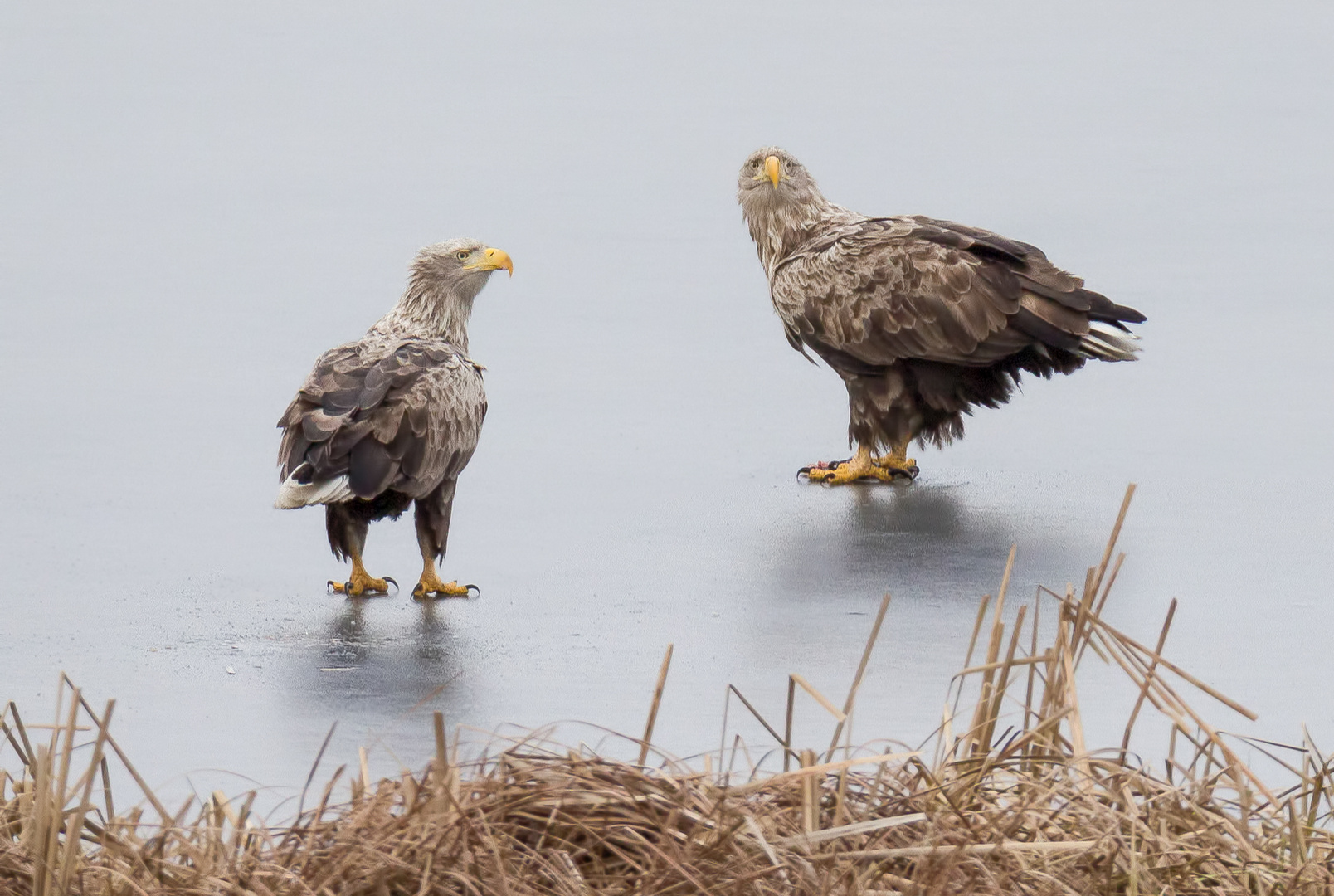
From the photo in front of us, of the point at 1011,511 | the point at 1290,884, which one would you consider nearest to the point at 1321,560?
the point at 1011,511

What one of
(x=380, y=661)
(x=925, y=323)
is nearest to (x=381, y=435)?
(x=380, y=661)

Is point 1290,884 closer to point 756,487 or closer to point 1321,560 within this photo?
point 1321,560

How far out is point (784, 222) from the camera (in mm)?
9445

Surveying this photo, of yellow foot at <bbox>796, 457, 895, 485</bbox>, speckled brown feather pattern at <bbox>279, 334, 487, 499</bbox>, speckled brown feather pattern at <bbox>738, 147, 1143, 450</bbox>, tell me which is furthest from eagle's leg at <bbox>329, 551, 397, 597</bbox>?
speckled brown feather pattern at <bbox>738, 147, 1143, 450</bbox>

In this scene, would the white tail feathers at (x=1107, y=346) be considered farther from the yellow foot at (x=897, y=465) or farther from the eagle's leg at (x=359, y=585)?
the eagle's leg at (x=359, y=585)

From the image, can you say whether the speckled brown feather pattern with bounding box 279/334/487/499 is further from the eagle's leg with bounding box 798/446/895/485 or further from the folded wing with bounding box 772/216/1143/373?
the folded wing with bounding box 772/216/1143/373

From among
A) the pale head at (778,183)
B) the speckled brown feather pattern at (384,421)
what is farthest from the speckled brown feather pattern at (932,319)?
the speckled brown feather pattern at (384,421)

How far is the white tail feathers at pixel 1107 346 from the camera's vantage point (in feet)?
27.5

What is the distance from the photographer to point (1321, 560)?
7.43 m

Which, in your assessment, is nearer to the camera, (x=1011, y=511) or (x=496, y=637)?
(x=496, y=637)

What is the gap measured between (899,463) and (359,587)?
9.10 feet

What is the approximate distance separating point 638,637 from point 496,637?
1.48ft

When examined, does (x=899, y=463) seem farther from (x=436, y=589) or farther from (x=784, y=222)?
(x=436, y=589)

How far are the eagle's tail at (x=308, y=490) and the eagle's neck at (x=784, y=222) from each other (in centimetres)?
333
